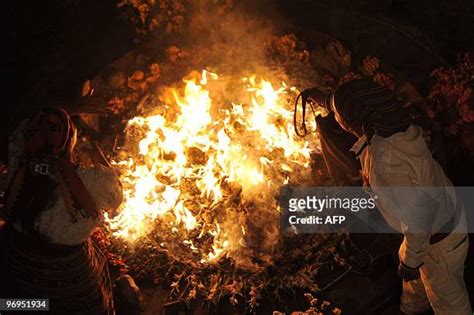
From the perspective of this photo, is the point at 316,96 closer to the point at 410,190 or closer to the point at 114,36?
the point at 410,190

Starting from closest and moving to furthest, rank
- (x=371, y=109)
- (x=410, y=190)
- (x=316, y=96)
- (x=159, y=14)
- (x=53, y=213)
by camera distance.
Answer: (x=410, y=190), (x=371, y=109), (x=53, y=213), (x=316, y=96), (x=159, y=14)

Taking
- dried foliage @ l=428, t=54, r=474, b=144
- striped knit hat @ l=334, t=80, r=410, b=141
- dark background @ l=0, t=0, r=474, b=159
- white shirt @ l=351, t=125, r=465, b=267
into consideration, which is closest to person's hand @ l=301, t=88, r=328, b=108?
striped knit hat @ l=334, t=80, r=410, b=141

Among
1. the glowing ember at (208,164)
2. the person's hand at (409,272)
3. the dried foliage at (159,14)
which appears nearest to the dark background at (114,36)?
the dried foliage at (159,14)

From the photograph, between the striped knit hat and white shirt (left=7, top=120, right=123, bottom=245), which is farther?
white shirt (left=7, top=120, right=123, bottom=245)

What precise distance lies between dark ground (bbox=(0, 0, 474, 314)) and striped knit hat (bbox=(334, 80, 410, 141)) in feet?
9.23

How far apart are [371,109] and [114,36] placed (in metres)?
5.05

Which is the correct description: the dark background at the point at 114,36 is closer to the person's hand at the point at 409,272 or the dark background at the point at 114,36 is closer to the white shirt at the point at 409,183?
the white shirt at the point at 409,183

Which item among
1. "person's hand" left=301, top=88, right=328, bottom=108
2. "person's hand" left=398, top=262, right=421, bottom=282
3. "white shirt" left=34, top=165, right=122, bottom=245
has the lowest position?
"person's hand" left=398, top=262, right=421, bottom=282

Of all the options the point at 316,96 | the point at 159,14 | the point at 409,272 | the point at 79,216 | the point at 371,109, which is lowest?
the point at 409,272

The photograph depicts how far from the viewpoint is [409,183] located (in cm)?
412

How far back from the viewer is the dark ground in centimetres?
712

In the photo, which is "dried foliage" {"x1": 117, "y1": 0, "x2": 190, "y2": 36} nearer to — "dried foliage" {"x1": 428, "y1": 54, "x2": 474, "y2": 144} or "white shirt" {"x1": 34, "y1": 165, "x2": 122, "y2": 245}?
"white shirt" {"x1": 34, "y1": 165, "x2": 122, "y2": 245}

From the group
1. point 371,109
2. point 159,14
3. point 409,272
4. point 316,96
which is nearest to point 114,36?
point 159,14

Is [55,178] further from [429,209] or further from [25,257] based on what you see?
[429,209]
